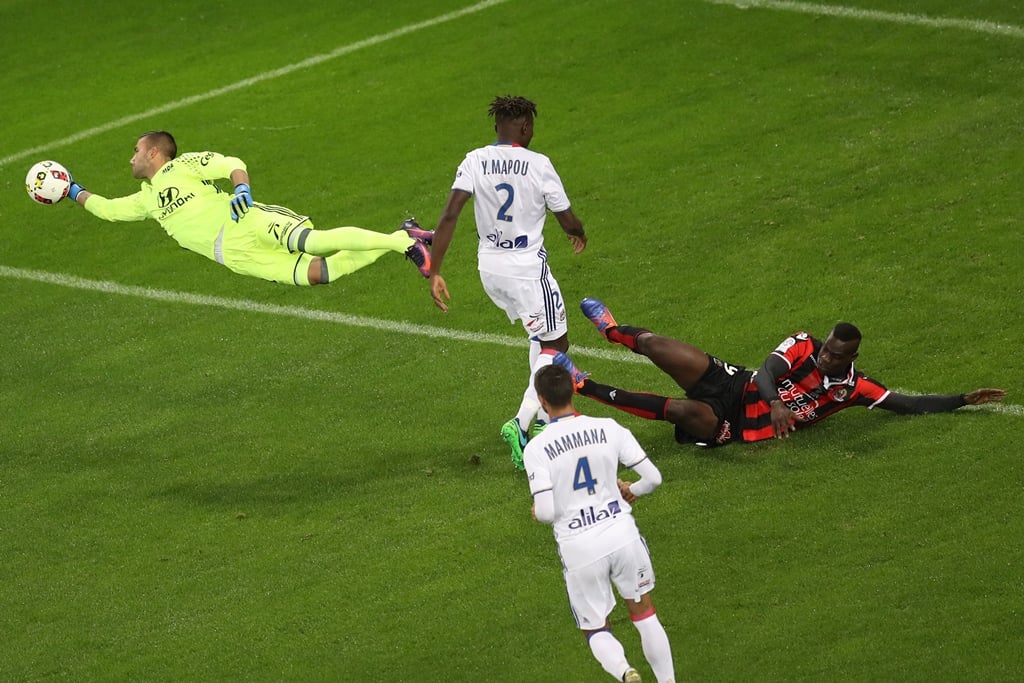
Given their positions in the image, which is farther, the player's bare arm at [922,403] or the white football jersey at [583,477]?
the player's bare arm at [922,403]

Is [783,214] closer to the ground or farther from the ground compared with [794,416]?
farther from the ground

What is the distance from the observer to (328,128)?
17.8 meters

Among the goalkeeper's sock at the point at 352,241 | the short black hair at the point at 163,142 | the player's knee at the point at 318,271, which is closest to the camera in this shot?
the goalkeeper's sock at the point at 352,241

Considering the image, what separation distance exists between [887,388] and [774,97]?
20.9 ft

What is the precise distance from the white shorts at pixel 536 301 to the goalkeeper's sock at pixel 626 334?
80cm

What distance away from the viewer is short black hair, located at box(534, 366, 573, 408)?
741 centimetres

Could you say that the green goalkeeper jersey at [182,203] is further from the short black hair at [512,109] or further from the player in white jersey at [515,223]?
the short black hair at [512,109]

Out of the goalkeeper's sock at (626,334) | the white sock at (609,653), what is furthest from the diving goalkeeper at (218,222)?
the white sock at (609,653)

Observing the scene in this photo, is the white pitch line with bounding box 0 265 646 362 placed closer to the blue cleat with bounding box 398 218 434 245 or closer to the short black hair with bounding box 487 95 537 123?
the blue cleat with bounding box 398 218 434 245

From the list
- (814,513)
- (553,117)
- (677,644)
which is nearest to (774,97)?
(553,117)

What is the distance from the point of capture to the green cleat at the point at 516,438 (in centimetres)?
1045

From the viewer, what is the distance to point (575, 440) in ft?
24.0

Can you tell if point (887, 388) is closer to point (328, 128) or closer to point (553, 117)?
point (553, 117)

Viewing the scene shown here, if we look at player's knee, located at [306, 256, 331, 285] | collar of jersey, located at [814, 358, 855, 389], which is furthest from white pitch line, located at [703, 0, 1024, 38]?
player's knee, located at [306, 256, 331, 285]
